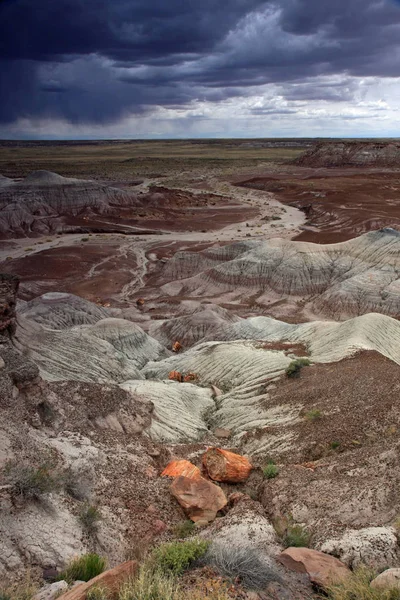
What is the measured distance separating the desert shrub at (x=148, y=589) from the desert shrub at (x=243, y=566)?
2.91ft

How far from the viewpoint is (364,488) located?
10.9 m

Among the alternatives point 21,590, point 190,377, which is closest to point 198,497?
point 21,590

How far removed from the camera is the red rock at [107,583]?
22.0 ft

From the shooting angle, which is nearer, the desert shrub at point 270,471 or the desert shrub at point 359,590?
the desert shrub at point 359,590

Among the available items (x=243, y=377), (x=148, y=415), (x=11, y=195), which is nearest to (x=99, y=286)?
(x=243, y=377)

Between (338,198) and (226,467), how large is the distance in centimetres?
8878

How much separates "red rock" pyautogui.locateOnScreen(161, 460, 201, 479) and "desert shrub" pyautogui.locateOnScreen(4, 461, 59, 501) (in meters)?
3.56

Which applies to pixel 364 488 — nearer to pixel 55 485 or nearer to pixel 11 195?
pixel 55 485

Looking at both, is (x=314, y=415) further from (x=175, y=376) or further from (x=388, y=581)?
(x=175, y=376)

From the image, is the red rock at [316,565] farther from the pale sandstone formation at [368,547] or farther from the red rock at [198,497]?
the red rock at [198,497]

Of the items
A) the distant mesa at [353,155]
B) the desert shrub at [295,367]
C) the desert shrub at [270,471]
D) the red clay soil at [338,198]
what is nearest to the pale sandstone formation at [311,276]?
the red clay soil at [338,198]

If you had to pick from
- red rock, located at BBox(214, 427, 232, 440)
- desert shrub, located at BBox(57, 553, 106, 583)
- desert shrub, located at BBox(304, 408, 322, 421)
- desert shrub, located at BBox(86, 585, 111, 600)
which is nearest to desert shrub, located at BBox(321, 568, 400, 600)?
desert shrub, located at BBox(86, 585, 111, 600)

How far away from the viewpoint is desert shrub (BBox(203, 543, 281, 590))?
7512 millimetres

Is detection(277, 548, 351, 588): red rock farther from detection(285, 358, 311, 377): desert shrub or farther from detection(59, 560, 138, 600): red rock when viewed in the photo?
detection(285, 358, 311, 377): desert shrub
